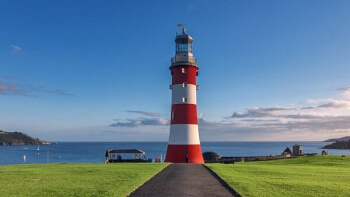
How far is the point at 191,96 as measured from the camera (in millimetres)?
34781

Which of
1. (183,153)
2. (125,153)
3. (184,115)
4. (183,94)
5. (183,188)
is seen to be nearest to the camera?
(183,188)

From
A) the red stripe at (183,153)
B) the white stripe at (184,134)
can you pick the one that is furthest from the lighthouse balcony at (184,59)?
the red stripe at (183,153)

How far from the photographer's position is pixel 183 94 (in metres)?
34.6

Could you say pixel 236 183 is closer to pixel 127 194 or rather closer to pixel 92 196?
pixel 127 194

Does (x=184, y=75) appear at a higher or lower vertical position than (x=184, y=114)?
higher

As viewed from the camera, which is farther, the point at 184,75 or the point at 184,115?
the point at 184,75

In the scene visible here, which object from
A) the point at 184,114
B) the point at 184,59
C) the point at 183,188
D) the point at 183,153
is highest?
the point at 184,59

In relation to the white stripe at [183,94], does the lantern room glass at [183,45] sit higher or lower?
higher

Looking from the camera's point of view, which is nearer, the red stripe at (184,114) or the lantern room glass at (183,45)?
the red stripe at (184,114)

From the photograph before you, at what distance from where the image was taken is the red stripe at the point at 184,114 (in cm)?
3416

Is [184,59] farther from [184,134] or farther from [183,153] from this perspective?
[183,153]

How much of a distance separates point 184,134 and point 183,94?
4.18 m

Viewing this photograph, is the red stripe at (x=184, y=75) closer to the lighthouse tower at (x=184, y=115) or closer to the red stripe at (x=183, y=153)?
the lighthouse tower at (x=184, y=115)

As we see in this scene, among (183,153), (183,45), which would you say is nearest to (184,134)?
(183,153)
